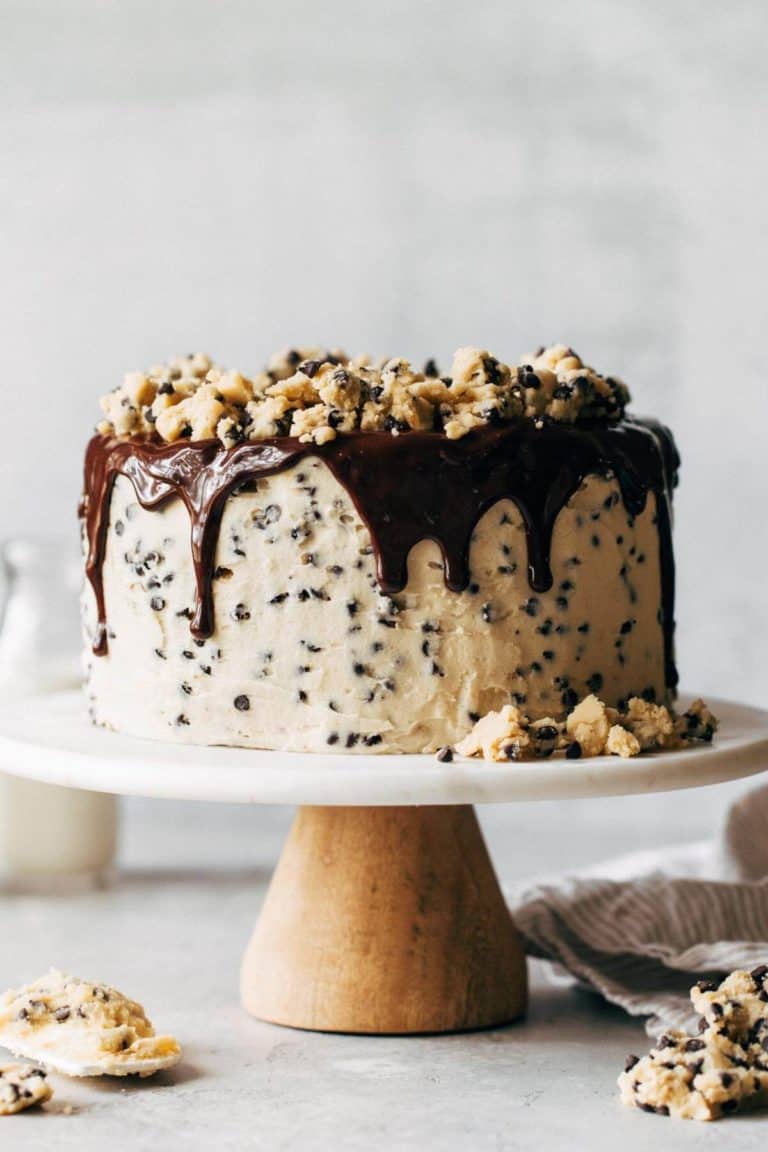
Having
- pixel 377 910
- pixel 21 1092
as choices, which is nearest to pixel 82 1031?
pixel 21 1092

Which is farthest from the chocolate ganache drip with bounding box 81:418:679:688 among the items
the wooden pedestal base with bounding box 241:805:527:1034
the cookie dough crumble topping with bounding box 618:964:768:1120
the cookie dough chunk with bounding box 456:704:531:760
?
the cookie dough crumble topping with bounding box 618:964:768:1120

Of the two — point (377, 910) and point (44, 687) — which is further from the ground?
point (44, 687)

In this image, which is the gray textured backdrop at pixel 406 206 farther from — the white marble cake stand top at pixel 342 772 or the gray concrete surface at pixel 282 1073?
the white marble cake stand top at pixel 342 772

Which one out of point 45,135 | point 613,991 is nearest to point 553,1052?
point 613,991

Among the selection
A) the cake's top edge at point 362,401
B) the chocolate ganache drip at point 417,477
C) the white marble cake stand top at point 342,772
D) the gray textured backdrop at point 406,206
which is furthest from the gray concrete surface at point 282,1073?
the gray textured backdrop at point 406,206

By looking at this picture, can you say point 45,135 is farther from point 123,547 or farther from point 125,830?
point 123,547

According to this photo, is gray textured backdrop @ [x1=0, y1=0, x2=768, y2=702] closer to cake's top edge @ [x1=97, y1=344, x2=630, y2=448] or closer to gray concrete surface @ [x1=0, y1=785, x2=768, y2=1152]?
gray concrete surface @ [x1=0, y1=785, x2=768, y2=1152]

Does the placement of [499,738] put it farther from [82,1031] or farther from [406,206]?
[406,206]
